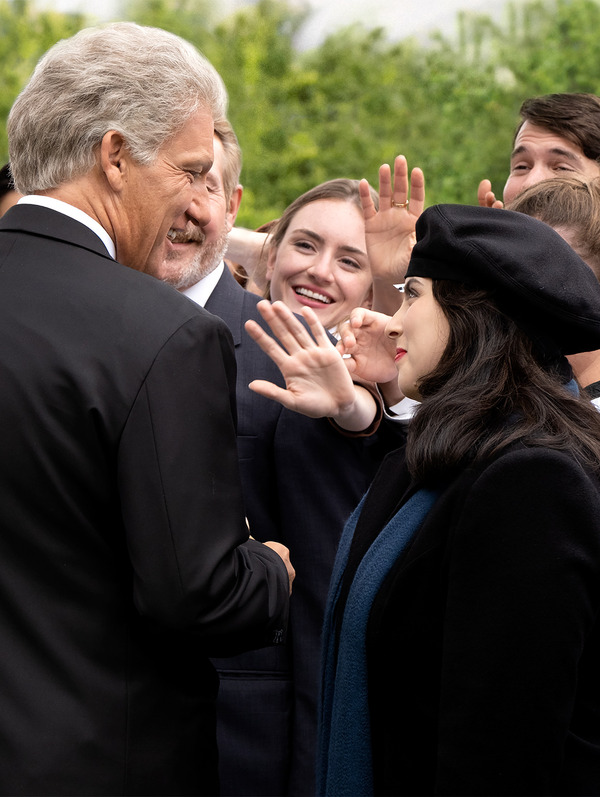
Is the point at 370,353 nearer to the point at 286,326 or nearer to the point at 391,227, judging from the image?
the point at 286,326

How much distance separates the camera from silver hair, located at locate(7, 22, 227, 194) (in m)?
2.20

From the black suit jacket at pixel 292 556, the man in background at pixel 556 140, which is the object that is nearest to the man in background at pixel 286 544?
the black suit jacket at pixel 292 556

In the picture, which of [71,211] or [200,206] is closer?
[71,211]

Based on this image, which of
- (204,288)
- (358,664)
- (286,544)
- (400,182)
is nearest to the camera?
(358,664)

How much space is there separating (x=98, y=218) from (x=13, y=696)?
1039 mm

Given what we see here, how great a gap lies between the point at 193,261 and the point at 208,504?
4.27 feet

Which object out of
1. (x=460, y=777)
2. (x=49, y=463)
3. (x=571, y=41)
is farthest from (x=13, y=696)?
(x=571, y=41)

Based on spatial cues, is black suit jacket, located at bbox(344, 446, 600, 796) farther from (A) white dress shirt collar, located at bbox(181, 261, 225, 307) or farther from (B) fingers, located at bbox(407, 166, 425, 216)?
(B) fingers, located at bbox(407, 166, 425, 216)

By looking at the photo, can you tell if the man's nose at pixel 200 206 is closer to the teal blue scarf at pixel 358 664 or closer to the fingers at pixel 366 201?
the fingers at pixel 366 201

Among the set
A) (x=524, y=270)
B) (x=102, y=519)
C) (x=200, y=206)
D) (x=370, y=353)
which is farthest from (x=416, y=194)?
(x=102, y=519)

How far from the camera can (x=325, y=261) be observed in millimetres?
4102

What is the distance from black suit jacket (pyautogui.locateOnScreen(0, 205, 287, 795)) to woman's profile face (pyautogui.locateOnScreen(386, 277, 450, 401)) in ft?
1.52

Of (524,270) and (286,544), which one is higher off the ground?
(524,270)

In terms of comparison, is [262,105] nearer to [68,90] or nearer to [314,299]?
[314,299]
